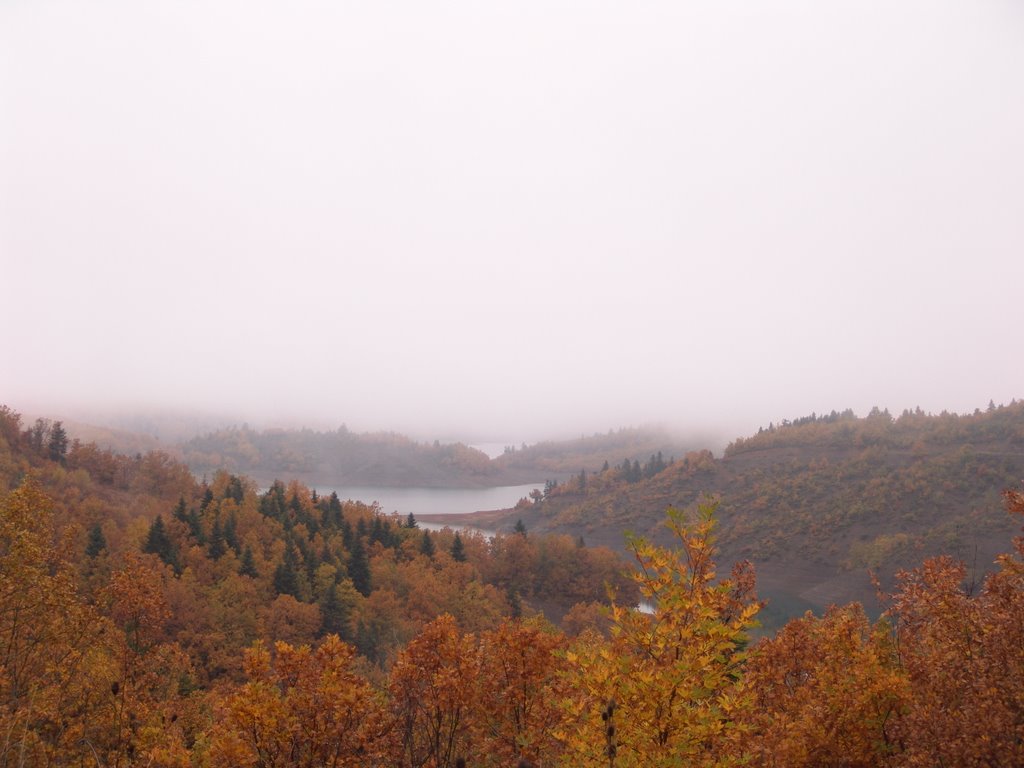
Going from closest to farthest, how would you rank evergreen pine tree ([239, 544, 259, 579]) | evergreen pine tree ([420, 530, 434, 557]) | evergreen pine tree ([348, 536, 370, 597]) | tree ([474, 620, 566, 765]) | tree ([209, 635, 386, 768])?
tree ([209, 635, 386, 768]) < tree ([474, 620, 566, 765]) < evergreen pine tree ([239, 544, 259, 579]) < evergreen pine tree ([348, 536, 370, 597]) < evergreen pine tree ([420, 530, 434, 557])

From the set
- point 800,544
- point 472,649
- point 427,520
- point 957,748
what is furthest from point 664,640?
point 427,520

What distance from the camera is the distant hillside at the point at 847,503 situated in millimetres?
125500

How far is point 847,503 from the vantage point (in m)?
156

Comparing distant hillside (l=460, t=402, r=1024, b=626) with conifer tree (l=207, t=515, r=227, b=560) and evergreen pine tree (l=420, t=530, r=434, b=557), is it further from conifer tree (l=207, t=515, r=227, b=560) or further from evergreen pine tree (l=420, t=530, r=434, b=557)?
conifer tree (l=207, t=515, r=227, b=560)

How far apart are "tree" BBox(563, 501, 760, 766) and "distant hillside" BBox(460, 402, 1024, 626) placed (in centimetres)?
12088

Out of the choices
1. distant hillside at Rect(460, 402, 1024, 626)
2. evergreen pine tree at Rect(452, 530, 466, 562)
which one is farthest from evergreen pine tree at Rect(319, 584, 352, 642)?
distant hillside at Rect(460, 402, 1024, 626)

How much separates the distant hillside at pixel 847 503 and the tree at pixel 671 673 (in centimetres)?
12088

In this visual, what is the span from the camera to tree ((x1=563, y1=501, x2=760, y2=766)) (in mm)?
6688

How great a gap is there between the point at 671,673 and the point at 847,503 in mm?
172541

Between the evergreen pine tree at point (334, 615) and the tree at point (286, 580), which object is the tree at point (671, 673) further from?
the tree at point (286, 580)

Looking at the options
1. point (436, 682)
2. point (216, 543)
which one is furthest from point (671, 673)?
point (216, 543)

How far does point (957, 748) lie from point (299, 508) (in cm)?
8635

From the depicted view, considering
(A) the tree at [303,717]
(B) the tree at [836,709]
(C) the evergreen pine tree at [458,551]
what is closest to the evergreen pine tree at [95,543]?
(C) the evergreen pine tree at [458,551]

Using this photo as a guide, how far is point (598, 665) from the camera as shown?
23.4 feet
